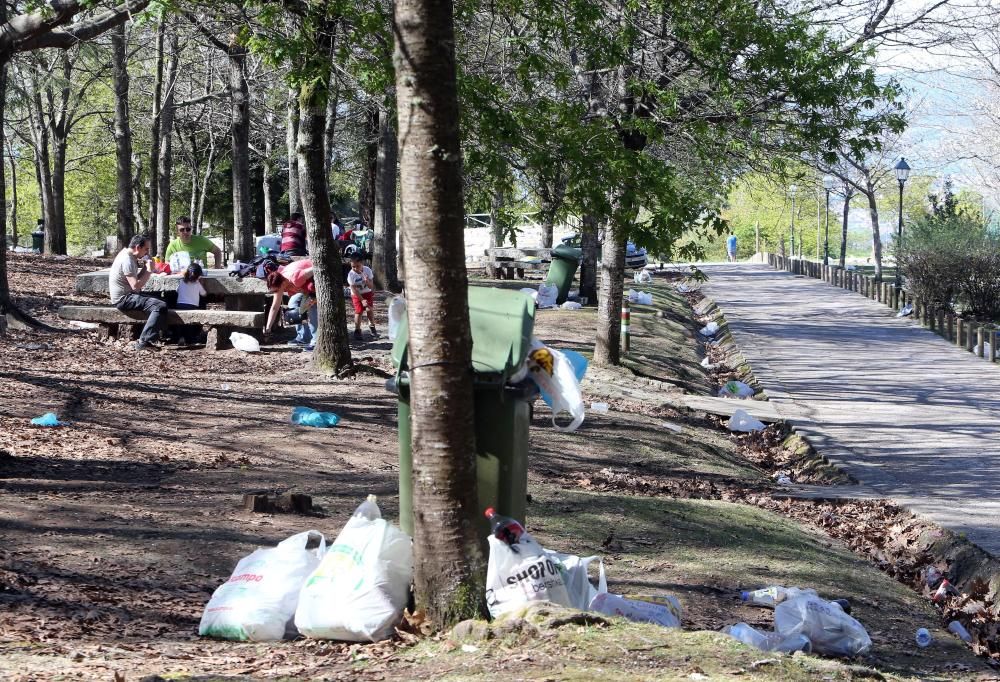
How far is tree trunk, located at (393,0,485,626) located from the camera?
530 cm

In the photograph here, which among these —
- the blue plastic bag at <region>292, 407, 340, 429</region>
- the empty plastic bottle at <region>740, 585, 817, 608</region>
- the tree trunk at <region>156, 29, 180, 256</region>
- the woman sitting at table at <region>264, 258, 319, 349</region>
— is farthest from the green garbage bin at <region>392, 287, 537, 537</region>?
the tree trunk at <region>156, 29, 180, 256</region>

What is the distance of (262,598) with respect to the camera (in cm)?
539

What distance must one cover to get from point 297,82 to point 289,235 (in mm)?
9373

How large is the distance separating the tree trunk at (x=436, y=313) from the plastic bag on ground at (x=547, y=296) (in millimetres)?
20855

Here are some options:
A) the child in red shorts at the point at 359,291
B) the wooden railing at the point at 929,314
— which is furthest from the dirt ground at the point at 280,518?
the wooden railing at the point at 929,314

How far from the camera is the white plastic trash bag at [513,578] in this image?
5223 millimetres

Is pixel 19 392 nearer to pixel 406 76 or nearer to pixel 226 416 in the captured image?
pixel 226 416

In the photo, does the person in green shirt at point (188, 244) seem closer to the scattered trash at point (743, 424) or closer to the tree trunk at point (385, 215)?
the tree trunk at point (385, 215)

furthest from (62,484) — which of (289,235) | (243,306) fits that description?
(289,235)

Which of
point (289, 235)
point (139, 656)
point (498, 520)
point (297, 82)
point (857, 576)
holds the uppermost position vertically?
point (297, 82)

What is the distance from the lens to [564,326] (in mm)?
22828

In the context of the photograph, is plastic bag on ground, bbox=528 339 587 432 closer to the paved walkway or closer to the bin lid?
the bin lid

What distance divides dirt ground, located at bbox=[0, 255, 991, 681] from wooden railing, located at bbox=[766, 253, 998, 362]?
36.2 ft

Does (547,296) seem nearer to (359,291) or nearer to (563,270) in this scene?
(563,270)
